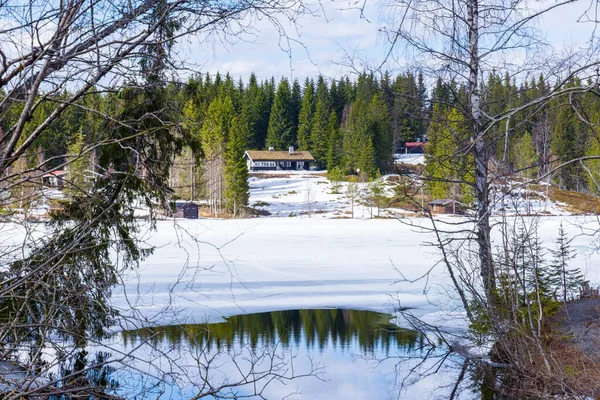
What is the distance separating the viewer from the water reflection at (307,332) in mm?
11070

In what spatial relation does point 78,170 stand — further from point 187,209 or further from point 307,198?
point 307,198

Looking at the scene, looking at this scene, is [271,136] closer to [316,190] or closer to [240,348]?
[316,190]

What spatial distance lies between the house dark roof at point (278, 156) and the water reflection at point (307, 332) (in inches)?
2290

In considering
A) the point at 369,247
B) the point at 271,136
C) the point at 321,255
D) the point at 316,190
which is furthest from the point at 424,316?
the point at 271,136

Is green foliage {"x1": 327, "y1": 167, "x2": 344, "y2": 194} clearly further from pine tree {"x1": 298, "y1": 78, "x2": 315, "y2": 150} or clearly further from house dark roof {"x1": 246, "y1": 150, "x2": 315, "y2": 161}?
pine tree {"x1": 298, "y1": 78, "x2": 315, "y2": 150}

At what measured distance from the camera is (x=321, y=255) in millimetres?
23031

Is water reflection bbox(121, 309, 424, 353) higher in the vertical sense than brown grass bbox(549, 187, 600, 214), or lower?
lower

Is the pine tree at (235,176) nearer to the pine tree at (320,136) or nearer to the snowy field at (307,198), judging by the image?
the snowy field at (307,198)

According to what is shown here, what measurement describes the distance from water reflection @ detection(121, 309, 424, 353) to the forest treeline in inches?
102

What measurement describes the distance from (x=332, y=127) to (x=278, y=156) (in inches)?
262

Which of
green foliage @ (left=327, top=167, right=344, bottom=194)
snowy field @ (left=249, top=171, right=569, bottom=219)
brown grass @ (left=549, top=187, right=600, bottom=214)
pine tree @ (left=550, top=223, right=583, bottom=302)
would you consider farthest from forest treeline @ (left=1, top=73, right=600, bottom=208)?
snowy field @ (left=249, top=171, right=569, bottom=219)

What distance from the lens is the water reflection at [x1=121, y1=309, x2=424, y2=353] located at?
11.1 m

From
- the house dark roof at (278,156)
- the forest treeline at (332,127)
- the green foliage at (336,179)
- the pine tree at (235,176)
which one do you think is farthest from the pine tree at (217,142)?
the house dark roof at (278,156)

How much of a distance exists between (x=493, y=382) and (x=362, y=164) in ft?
167
